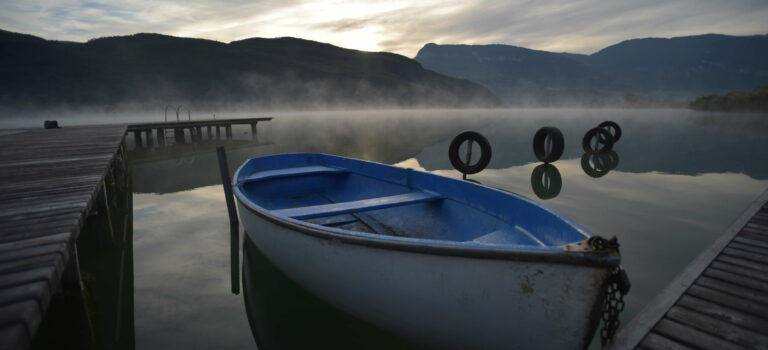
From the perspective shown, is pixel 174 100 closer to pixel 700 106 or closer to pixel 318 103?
pixel 318 103

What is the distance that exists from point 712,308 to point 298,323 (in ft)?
15.7

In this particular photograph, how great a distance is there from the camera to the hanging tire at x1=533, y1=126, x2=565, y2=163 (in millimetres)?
14781

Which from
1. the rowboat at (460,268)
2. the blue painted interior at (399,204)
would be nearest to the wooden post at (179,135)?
the blue painted interior at (399,204)

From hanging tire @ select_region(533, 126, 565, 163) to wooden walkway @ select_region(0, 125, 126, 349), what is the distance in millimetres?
14919

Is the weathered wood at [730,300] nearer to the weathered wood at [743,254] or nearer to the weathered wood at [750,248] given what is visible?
the weathered wood at [743,254]

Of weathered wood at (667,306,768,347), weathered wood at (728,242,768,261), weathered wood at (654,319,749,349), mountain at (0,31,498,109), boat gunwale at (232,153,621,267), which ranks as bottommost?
weathered wood at (654,319,749,349)

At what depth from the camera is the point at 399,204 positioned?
17.9 feet

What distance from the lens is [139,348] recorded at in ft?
14.4

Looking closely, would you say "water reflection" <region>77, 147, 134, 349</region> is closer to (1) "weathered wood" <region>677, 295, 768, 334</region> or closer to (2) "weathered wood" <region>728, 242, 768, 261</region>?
(1) "weathered wood" <region>677, 295, 768, 334</region>

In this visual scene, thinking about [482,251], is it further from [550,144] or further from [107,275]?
[550,144]

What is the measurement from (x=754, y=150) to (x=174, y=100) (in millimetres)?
139280

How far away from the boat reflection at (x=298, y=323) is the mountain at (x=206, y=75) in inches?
5030

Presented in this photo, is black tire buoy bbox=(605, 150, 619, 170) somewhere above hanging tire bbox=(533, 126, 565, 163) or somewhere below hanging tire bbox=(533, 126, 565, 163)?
below

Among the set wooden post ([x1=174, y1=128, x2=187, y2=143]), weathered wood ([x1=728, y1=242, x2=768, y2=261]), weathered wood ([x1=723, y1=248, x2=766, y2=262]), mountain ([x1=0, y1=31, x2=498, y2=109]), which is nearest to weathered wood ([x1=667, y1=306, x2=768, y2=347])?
weathered wood ([x1=723, y1=248, x2=766, y2=262])
